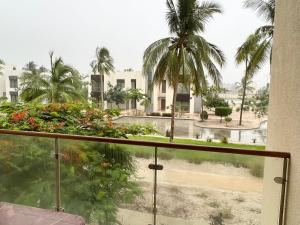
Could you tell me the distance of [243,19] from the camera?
973cm

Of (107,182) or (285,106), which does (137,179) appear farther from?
(285,106)

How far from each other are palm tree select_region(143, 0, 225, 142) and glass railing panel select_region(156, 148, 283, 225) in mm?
8340

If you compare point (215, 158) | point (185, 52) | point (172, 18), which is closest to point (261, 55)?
point (185, 52)

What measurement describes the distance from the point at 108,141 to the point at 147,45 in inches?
361

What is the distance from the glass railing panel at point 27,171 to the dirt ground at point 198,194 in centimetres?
85

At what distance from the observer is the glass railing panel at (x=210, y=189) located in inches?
71.9

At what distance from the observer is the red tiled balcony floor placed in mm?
1581

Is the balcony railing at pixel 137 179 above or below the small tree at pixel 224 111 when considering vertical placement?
above

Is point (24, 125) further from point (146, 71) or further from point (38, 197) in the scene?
point (146, 71)

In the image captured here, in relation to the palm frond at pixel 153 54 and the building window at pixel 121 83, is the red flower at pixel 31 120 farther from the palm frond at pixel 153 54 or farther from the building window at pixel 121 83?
the building window at pixel 121 83

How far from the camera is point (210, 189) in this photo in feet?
6.39

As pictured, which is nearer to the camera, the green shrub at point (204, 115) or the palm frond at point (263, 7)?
the palm frond at point (263, 7)

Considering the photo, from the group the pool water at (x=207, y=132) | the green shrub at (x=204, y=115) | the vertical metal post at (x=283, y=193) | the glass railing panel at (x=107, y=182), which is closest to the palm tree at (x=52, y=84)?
the pool water at (x=207, y=132)

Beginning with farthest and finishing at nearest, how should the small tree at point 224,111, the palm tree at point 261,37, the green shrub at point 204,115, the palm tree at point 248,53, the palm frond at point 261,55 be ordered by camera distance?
1. the green shrub at point 204,115
2. the small tree at point 224,111
3. the palm tree at point 248,53
4. the palm frond at point 261,55
5. the palm tree at point 261,37
